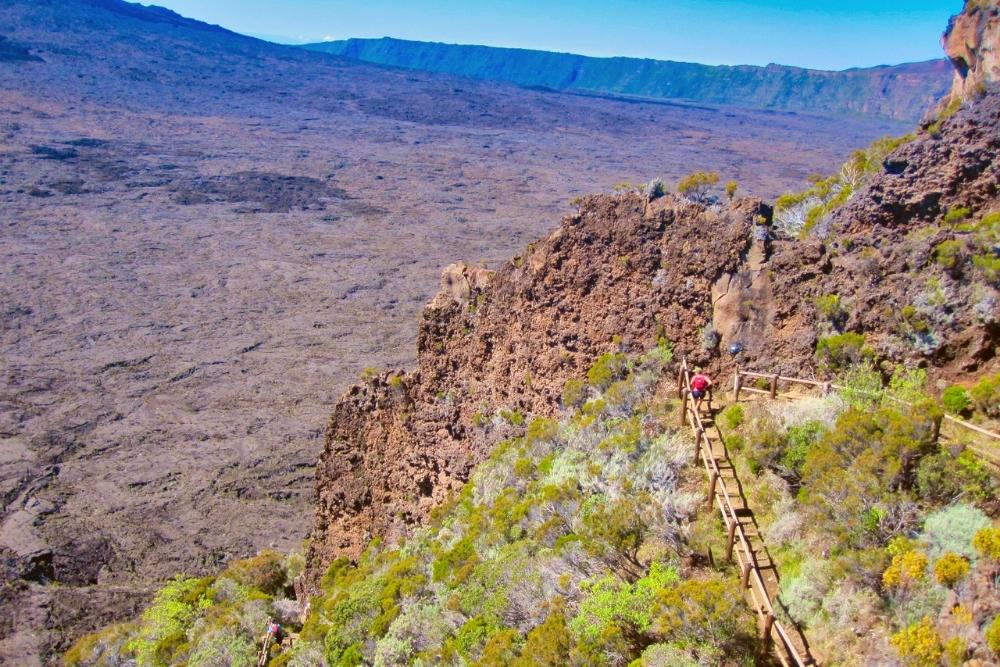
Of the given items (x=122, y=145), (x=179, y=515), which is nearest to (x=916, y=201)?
(x=179, y=515)

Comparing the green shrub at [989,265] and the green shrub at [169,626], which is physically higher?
the green shrub at [989,265]

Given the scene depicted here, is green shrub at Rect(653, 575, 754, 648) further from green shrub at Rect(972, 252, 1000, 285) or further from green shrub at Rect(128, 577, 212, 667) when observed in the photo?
green shrub at Rect(128, 577, 212, 667)

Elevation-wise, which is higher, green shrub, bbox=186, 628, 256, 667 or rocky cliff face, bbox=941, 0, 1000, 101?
rocky cliff face, bbox=941, 0, 1000, 101

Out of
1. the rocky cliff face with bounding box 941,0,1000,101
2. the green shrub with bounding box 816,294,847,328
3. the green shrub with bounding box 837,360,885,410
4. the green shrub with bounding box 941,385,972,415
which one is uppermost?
the rocky cliff face with bounding box 941,0,1000,101

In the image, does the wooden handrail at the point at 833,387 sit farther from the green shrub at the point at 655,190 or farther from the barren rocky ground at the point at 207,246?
the barren rocky ground at the point at 207,246

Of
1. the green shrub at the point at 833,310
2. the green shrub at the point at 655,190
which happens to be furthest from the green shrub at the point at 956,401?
the green shrub at the point at 655,190

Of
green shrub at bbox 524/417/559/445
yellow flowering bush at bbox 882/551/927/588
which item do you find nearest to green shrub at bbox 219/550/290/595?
green shrub at bbox 524/417/559/445

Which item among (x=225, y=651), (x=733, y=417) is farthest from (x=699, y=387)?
(x=225, y=651)
